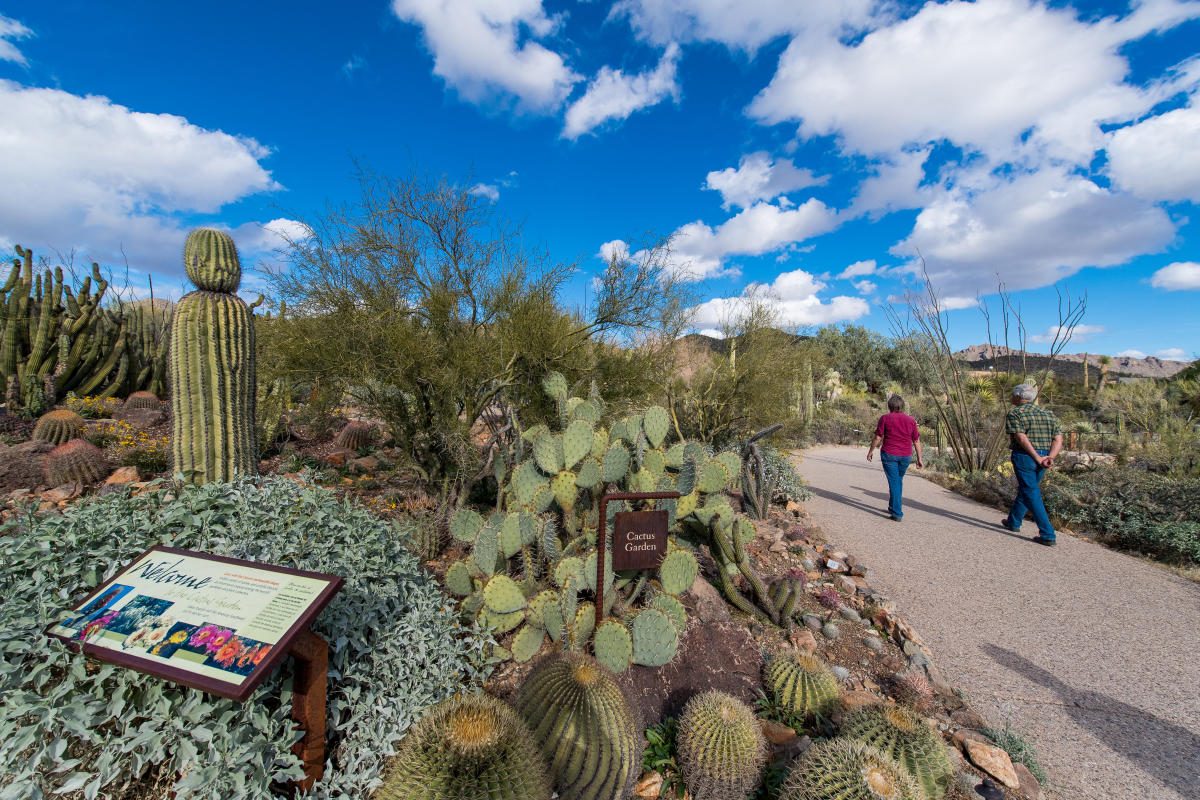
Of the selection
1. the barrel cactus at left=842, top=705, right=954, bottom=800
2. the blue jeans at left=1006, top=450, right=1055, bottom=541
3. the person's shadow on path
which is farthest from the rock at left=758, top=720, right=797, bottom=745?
the blue jeans at left=1006, top=450, right=1055, bottom=541

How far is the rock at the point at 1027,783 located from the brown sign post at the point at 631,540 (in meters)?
2.06

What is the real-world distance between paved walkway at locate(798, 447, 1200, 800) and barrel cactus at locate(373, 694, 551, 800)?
2.69 m

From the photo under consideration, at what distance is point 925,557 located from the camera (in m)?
5.89

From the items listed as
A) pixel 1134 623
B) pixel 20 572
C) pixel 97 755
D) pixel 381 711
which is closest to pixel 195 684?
pixel 97 755

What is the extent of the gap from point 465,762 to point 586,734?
65cm

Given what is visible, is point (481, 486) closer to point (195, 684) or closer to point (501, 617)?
point (501, 617)

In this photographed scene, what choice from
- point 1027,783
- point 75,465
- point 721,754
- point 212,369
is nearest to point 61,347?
point 75,465

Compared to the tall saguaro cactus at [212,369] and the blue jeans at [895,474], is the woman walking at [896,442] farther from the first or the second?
the tall saguaro cactus at [212,369]

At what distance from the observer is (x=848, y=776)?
2.08 meters

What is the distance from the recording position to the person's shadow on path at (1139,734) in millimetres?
2758

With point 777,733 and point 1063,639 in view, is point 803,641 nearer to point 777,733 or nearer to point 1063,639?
point 777,733

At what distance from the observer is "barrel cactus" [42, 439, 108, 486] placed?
23.2 feet

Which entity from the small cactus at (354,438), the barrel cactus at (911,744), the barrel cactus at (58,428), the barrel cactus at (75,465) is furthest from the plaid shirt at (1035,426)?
the barrel cactus at (58,428)

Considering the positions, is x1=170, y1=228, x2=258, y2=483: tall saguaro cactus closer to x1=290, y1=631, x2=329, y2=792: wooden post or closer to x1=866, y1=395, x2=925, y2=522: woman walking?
x1=290, y1=631, x2=329, y2=792: wooden post
